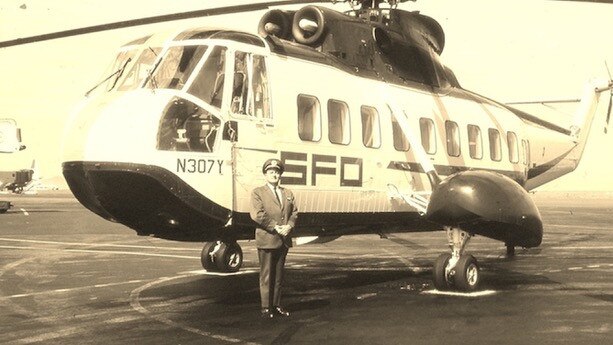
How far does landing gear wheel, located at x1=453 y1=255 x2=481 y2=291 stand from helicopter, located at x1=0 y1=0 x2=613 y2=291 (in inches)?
0.7

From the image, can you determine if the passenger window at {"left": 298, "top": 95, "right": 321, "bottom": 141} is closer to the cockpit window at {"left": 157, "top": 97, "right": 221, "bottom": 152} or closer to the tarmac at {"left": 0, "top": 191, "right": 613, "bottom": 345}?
the cockpit window at {"left": 157, "top": 97, "right": 221, "bottom": 152}

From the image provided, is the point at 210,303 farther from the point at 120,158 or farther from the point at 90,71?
the point at 90,71

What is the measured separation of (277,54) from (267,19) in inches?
91.6

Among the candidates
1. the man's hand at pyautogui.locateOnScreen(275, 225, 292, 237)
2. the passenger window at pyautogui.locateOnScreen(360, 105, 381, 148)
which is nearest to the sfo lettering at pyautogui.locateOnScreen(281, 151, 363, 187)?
the passenger window at pyautogui.locateOnScreen(360, 105, 381, 148)

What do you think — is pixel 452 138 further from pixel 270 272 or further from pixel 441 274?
pixel 270 272

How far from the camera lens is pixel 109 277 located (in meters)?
14.2

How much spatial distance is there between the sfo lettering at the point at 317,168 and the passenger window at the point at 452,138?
299 cm

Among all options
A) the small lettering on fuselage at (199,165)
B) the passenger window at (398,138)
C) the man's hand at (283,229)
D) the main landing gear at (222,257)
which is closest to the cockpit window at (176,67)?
the small lettering on fuselage at (199,165)

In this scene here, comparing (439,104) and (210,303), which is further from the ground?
(439,104)

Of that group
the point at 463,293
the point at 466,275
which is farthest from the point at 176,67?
the point at 463,293

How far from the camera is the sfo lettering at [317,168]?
11156mm

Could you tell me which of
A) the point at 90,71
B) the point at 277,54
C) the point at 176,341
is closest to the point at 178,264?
the point at 277,54

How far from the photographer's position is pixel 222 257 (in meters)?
14.3

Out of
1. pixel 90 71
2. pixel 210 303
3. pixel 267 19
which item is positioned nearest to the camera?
pixel 210 303
